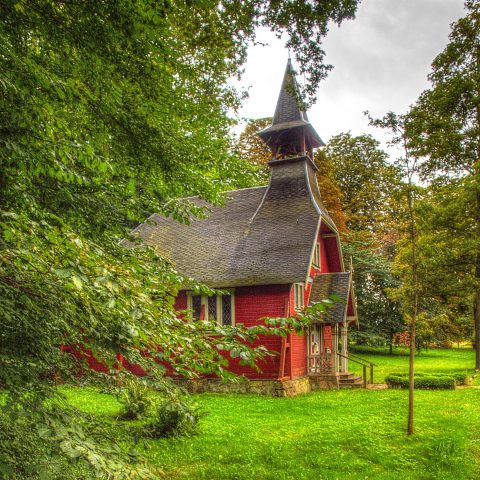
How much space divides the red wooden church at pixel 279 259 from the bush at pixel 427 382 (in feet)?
6.64

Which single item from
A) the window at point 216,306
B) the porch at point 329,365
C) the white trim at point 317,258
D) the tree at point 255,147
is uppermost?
the tree at point 255,147

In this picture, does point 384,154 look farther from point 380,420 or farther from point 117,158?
point 117,158

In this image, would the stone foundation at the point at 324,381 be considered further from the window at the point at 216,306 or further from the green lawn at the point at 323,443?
the green lawn at the point at 323,443

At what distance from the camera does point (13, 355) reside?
293cm

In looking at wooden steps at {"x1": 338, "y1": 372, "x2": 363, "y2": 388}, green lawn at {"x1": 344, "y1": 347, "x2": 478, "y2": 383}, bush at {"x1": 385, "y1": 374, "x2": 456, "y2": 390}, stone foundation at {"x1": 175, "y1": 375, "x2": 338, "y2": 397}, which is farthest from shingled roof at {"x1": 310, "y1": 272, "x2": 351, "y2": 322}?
green lawn at {"x1": 344, "y1": 347, "x2": 478, "y2": 383}

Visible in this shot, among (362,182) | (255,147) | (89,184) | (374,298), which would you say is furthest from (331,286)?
(362,182)

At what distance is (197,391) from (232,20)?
43.8ft

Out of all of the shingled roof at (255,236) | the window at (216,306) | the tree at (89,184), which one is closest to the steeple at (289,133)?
the shingled roof at (255,236)

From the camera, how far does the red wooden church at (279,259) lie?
1611cm

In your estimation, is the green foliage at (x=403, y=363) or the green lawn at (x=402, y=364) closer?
the green foliage at (x=403, y=363)

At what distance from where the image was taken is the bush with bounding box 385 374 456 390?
1628cm

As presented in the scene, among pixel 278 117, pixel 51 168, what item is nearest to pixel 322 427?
pixel 51 168

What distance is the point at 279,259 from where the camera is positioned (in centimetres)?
1664

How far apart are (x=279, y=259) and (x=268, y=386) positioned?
472 cm
